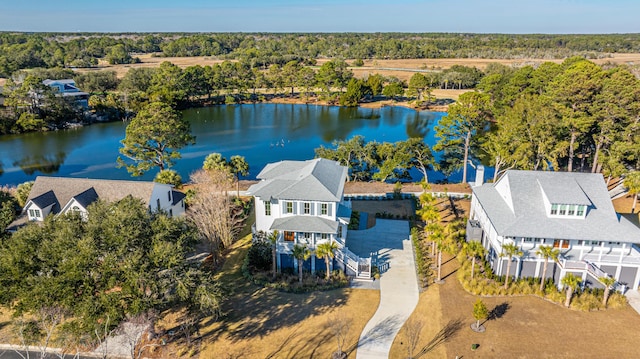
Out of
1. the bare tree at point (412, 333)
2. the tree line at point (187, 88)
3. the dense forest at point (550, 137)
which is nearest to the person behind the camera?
the bare tree at point (412, 333)

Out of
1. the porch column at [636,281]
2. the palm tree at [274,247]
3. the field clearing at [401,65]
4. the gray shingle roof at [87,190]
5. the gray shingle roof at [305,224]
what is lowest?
the porch column at [636,281]

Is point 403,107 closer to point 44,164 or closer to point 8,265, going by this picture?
point 44,164

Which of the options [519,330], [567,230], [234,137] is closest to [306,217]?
[519,330]

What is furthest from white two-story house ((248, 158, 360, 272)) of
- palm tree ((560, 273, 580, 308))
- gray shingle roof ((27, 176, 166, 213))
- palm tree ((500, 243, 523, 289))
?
palm tree ((560, 273, 580, 308))

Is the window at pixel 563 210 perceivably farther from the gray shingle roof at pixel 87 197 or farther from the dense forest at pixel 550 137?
the gray shingle roof at pixel 87 197

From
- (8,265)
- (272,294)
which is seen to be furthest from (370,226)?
(8,265)

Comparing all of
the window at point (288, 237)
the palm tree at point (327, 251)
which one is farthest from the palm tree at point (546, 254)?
the window at point (288, 237)

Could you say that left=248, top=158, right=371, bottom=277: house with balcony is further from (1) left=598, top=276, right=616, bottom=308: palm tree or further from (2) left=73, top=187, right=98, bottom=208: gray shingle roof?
(1) left=598, top=276, right=616, bottom=308: palm tree

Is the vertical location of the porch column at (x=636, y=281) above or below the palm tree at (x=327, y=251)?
below
